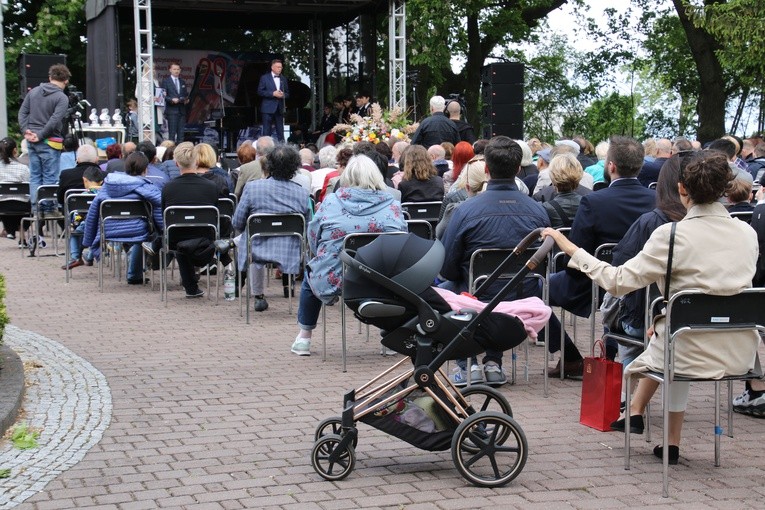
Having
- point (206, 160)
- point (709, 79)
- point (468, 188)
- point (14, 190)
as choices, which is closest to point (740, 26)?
point (709, 79)

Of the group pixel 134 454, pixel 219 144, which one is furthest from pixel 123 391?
pixel 219 144

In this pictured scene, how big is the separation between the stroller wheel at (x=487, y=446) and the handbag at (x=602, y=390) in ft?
2.22

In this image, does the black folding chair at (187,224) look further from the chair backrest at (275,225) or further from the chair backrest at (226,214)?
the chair backrest at (275,225)

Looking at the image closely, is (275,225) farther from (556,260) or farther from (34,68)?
(34,68)

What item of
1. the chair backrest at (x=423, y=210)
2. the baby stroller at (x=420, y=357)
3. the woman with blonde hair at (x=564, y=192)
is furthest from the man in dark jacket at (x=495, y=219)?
the chair backrest at (x=423, y=210)

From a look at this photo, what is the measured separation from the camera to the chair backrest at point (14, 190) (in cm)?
1591

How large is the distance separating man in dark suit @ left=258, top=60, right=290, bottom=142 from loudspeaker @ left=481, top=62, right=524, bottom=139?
20.5 feet

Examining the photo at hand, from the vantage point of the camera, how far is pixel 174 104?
25.1m

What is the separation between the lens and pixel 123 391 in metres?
7.60

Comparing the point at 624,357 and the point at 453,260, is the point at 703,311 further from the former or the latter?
the point at 453,260

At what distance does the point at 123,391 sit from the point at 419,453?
2.53 m

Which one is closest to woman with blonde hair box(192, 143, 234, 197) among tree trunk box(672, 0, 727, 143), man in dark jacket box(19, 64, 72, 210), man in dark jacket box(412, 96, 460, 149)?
man in dark jacket box(412, 96, 460, 149)

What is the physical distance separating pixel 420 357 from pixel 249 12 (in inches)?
950

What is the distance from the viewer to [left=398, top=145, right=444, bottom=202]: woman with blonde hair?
443 inches
